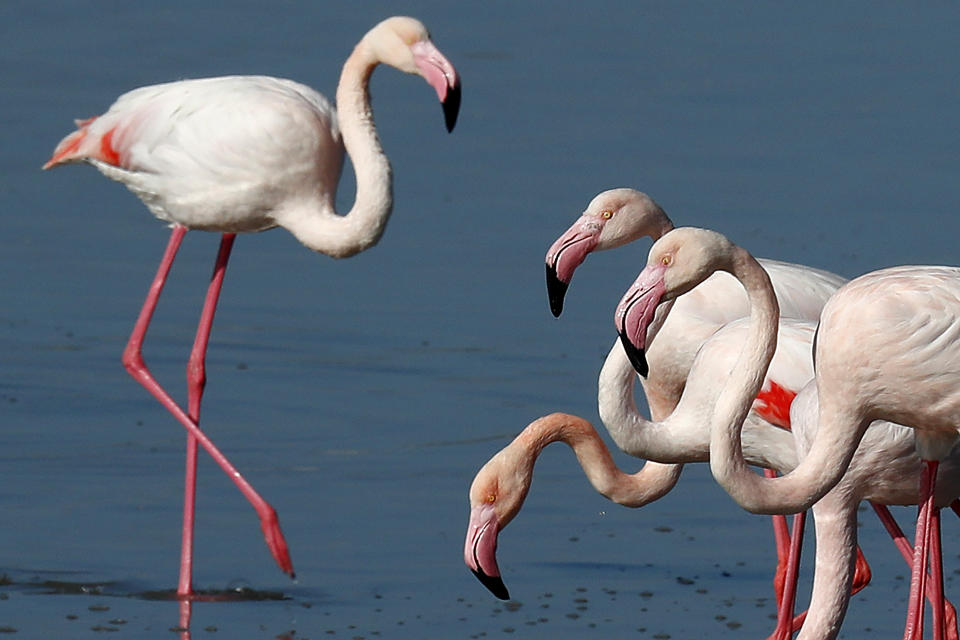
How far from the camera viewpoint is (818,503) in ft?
19.9

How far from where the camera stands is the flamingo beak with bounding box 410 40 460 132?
702 cm

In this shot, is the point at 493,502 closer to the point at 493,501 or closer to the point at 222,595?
the point at 493,501

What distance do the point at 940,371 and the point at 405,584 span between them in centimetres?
185

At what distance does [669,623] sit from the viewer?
6.44 metres

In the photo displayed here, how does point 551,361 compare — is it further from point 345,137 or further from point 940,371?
point 940,371

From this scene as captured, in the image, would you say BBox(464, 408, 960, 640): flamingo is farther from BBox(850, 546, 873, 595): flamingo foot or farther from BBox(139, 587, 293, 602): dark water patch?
BBox(139, 587, 293, 602): dark water patch

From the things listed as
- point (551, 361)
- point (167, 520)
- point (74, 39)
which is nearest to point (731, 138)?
point (551, 361)

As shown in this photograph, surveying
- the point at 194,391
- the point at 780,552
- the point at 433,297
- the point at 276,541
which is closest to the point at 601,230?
the point at 780,552

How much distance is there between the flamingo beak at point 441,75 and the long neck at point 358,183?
0.75ft

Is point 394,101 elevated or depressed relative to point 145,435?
elevated

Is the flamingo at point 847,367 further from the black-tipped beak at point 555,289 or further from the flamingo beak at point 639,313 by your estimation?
the black-tipped beak at point 555,289

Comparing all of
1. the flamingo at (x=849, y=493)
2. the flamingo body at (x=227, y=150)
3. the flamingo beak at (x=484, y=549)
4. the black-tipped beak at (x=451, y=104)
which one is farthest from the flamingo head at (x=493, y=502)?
the flamingo body at (x=227, y=150)

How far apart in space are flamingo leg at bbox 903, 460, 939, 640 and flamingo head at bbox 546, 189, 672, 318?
104 cm

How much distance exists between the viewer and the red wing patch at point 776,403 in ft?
21.4
